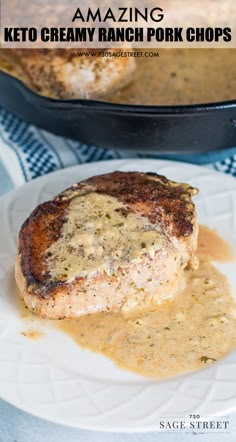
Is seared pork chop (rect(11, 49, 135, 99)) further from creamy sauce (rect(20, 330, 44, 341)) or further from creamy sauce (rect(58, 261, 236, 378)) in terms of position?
creamy sauce (rect(20, 330, 44, 341))

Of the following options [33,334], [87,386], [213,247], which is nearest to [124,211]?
[213,247]

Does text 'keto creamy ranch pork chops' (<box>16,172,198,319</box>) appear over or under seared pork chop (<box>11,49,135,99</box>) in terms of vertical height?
under

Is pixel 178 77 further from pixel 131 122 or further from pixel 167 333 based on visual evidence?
pixel 167 333

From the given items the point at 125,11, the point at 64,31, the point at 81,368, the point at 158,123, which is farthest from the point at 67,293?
the point at 125,11

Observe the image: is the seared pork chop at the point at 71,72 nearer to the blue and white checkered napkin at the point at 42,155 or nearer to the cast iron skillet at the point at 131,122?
the cast iron skillet at the point at 131,122

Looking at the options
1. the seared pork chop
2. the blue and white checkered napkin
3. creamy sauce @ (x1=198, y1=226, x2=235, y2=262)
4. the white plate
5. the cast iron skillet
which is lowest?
the white plate

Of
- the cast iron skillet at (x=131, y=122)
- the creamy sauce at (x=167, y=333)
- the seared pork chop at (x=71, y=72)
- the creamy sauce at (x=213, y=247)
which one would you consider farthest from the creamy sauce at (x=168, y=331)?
the seared pork chop at (x=71, y=72)

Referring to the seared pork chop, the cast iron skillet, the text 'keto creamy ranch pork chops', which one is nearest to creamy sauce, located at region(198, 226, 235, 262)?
the text 'keto creamy ranch pork chops'
